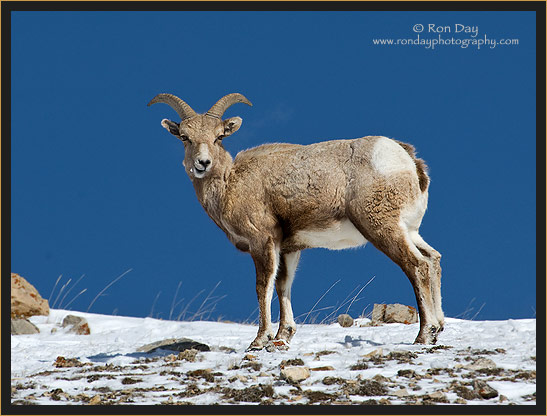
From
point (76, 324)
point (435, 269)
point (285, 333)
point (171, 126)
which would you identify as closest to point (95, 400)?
point (285, 333)

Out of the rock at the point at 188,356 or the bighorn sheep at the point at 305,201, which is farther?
the bighorn sheep at the point at 305,201

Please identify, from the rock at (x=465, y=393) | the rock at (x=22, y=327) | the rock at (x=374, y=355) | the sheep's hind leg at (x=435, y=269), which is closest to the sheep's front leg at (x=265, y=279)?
the rock at (x=374, y=355)

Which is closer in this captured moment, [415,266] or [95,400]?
[95,400]

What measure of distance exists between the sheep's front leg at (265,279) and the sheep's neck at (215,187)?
3.73 feet

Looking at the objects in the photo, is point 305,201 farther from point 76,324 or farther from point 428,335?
point 76,324

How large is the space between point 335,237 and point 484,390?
4.28 meters

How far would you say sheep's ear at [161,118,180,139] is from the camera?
11070 mm

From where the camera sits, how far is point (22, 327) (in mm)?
13906

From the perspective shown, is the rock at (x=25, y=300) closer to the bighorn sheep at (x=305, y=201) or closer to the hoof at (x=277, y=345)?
the bighorn sheep at (x=305, y=201)

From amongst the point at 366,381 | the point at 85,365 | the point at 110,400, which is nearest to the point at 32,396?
the point at 110,400

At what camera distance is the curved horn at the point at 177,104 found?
36.5ft

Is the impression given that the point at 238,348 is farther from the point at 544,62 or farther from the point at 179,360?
the point at 544,62

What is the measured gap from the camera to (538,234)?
7.09 m

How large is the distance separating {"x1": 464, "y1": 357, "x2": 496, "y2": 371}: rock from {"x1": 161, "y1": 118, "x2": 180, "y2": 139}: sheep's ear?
5.96m
